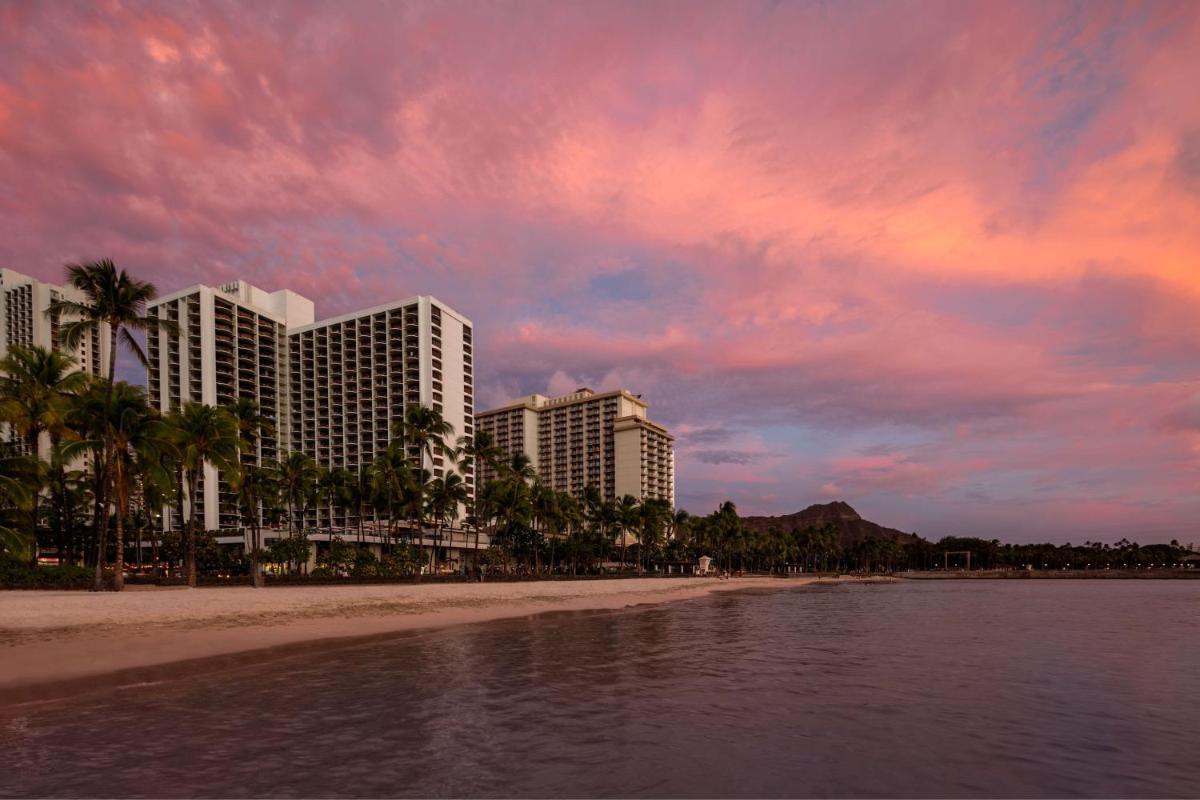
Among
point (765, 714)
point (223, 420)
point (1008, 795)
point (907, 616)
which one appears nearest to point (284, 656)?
point (765, 714)

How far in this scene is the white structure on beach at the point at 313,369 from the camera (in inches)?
5674

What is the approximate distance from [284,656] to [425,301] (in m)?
132

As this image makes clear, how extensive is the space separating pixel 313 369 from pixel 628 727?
16067 cm

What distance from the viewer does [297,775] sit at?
1080 cm

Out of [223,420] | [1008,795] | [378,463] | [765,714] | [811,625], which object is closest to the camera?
[1008,795]

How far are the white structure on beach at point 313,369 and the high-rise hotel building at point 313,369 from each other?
217 millimetres

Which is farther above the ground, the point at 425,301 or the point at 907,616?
the point at 425,301

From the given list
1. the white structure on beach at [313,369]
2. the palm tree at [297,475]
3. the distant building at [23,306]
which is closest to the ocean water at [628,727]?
the palm tree at [297,475]

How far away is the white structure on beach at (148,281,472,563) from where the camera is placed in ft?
473

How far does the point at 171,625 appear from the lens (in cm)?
2669

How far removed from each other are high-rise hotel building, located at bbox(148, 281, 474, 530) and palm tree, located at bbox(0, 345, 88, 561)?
94.0 metres

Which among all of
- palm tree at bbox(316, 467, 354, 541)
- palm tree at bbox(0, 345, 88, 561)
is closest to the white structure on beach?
palm tree at bbox(316, 467, 354, 541)

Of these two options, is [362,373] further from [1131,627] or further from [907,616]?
[1131,627]

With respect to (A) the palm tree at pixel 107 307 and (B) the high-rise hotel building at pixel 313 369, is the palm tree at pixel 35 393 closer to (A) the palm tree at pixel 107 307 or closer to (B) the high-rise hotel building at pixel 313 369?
(A) the palm tree at pixel 107 307
